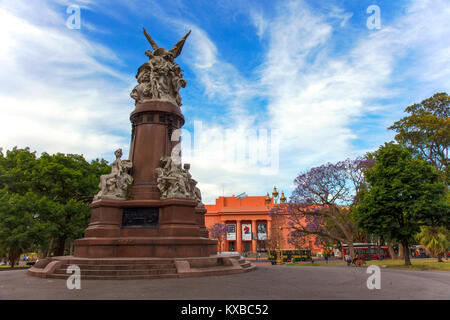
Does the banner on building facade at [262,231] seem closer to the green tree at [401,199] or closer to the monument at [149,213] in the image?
the green tree at [401,199]

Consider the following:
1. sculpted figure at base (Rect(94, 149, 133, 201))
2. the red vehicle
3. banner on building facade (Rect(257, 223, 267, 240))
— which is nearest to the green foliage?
sculpted figure at base (Rect(94, 149, 133, 201))

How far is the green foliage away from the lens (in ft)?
71.7

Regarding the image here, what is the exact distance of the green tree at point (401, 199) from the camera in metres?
20.6


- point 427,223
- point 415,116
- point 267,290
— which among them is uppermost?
point 415,116

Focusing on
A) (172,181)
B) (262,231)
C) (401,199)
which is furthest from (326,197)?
(262,231)

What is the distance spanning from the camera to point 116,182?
1322 centimetres

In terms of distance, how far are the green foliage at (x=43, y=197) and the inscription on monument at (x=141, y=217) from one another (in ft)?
45.6

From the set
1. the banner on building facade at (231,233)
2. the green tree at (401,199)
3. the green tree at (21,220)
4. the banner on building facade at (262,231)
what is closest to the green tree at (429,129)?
the green tree at (401,199)

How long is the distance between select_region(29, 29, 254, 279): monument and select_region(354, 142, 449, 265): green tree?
14.1m

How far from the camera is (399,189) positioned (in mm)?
21297

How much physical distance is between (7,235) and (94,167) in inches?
388

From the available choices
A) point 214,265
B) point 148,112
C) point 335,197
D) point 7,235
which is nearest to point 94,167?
point 7,235

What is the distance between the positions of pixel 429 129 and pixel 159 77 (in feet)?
103
